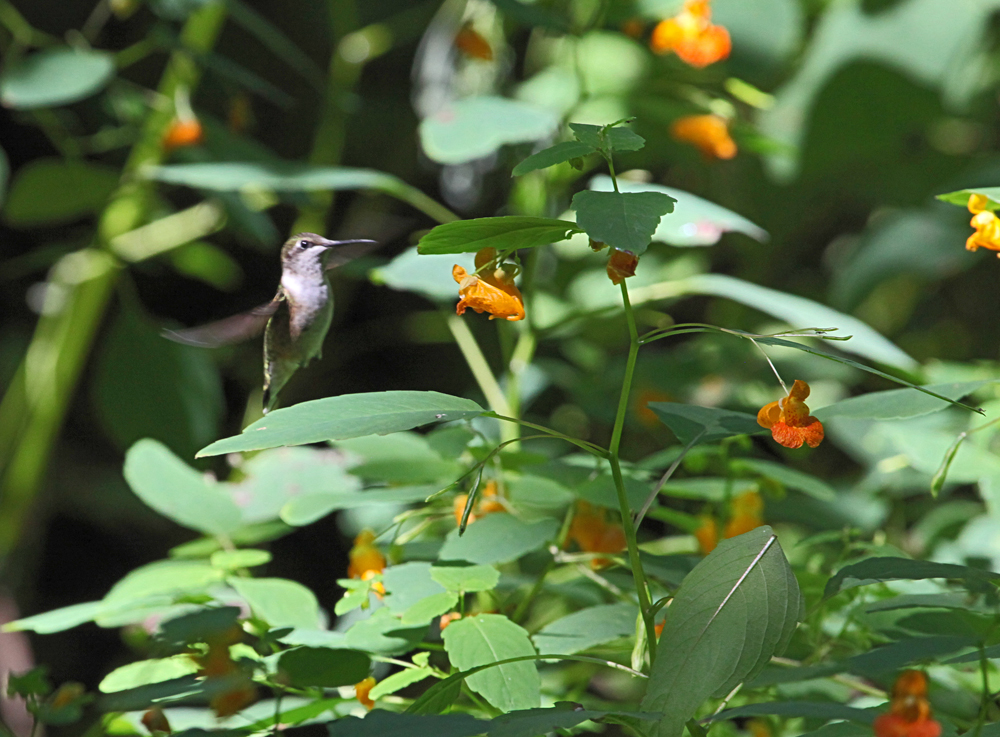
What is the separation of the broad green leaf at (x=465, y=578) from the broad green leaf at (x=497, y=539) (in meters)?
0.02

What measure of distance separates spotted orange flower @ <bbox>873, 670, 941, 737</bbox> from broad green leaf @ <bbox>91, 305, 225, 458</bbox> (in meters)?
1.06

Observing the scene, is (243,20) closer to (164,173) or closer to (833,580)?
(164,173)

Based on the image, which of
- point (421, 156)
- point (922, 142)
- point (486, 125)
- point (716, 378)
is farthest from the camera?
point (421, 156)

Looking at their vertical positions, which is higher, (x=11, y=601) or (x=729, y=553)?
(x=729, y=553)

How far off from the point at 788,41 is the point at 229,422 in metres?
1.41

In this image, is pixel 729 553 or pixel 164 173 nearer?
pixel 729 553

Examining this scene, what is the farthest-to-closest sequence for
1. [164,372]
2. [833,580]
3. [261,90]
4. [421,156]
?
1. [421,156]
2. [164,372]
3. [261,90]
4. [833,580]

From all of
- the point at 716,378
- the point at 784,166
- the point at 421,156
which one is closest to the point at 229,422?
the point at 421,156

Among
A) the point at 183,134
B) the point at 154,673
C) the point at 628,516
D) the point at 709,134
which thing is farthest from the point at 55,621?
the point at 709,134

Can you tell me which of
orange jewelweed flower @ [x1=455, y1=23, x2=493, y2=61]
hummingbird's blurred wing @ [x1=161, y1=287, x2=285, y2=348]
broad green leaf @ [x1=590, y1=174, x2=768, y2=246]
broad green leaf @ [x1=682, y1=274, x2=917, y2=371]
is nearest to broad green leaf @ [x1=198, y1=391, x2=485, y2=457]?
hummingbird's blurred wing @ [x1=161, y1=287, x2=285, y2=348]

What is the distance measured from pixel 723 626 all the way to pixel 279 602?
0.35m

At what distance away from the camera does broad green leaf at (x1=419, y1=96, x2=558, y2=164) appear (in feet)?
3.40

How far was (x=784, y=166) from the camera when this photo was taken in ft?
5.18

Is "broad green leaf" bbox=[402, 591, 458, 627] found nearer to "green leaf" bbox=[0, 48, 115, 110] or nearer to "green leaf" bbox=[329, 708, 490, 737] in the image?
"green leaf" bbox=[329, 708, 490, 737]
